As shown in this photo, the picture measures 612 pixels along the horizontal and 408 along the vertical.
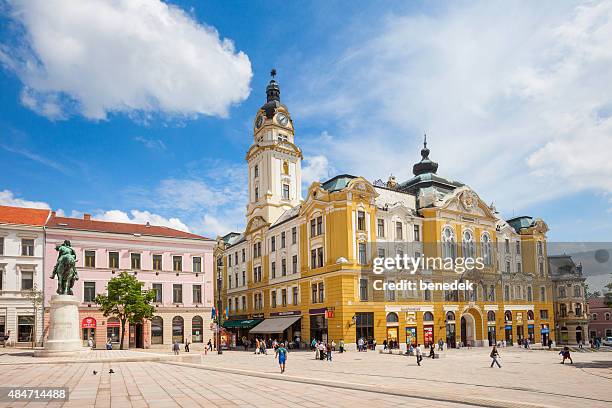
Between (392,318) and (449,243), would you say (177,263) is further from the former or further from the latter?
(449,243)

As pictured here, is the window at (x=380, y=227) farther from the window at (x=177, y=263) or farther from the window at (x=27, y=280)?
the window at (x=27, y=280)

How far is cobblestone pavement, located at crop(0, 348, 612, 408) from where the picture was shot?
16.8m

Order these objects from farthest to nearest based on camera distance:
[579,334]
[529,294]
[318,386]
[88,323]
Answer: [579,334]
[529,294]
[88,323]
[318,386]

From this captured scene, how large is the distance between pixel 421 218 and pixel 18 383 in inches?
1856

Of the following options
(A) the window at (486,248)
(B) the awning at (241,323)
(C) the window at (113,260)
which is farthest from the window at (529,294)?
(C) the window at (113,260)

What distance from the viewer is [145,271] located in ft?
186

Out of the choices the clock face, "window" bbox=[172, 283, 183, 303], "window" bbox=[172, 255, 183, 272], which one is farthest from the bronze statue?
the clock face

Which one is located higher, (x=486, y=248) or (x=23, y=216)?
(x=23, y=216)

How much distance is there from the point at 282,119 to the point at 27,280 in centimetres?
3824

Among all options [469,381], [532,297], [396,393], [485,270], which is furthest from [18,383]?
[532,297]

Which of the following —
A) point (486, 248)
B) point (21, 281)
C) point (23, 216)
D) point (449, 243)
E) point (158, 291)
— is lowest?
point (158, 291)

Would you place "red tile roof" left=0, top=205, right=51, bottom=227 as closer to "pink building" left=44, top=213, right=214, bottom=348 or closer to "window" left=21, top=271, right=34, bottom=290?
"pink building" left=44, top=213, right=214, bottom=348

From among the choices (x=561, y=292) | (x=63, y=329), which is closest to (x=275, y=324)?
(x=63, y=329)

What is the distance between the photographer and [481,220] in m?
65.6
